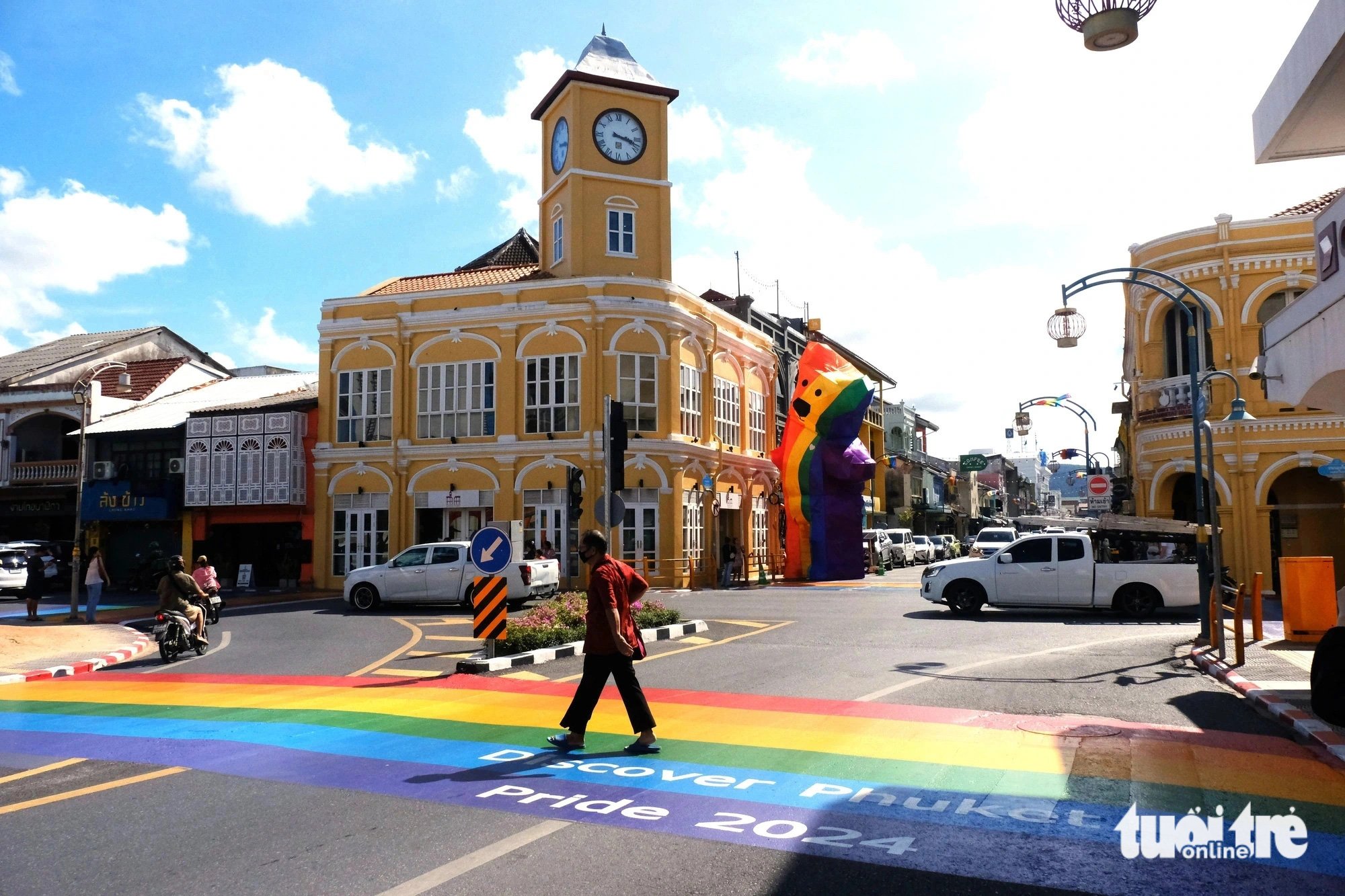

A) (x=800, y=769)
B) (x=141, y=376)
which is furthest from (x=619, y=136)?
(x=800, y=769)

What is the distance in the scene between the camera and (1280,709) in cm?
916

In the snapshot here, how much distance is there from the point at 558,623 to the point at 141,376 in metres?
34.3

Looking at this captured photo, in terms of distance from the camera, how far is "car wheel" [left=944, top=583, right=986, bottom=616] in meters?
19.6

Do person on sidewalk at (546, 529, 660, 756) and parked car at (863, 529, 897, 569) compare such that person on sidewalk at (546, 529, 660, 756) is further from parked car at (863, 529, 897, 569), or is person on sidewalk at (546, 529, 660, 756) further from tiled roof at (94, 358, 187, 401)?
tiled roof at (94, 358, 187, 401)

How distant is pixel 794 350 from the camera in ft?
175

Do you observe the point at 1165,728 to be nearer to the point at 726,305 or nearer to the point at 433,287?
the point at 433,287

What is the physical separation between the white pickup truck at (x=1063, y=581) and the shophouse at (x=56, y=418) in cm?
2858

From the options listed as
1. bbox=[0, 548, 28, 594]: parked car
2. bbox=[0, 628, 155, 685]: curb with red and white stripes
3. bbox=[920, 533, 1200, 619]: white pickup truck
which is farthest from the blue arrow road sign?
bbox=[0, 548, 28, 594]: parked car

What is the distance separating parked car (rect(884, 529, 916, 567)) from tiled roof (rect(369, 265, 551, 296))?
67.7ft

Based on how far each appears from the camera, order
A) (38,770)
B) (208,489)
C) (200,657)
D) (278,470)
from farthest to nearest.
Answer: (208,489) → (278,470) → (200,657) → (38,770)

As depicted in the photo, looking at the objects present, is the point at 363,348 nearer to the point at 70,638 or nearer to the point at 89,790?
the point at 70,638

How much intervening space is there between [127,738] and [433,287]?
26821 mm

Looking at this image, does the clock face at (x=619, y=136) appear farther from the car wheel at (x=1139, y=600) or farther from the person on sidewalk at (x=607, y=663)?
the person on sidewalk at (x=607, y=663)

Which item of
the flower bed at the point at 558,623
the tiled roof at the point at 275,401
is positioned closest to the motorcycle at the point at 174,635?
the flower bed at the point at 558,623
